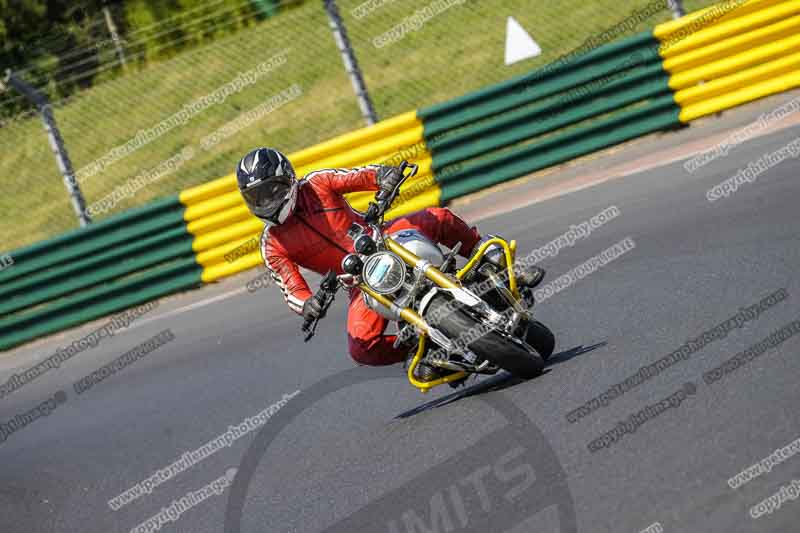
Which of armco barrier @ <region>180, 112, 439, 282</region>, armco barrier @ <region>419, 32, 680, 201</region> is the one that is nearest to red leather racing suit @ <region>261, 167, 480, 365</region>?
armco barrier @ <region>180, 112, 439, 282</region>

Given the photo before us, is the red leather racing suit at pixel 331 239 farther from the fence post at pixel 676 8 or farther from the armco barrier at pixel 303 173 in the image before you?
the fence post at pixel 676 8

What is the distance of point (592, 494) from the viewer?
504 centimetres

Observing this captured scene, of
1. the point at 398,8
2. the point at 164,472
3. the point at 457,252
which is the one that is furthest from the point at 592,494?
the point at 398,8

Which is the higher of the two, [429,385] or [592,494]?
[592,494]

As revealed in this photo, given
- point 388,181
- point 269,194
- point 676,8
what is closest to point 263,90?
point 676,8

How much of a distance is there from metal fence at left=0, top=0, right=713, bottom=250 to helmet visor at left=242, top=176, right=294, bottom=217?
1145cm

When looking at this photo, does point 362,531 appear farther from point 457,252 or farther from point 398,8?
point 398,8

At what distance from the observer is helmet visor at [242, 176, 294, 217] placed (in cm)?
701

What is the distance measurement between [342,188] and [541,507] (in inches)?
118

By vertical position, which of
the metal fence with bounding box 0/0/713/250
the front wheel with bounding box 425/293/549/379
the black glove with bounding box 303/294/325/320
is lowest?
the metal fence with bounding box 0/0/713/250

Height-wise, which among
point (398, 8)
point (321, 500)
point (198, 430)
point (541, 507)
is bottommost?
point (398, 8)

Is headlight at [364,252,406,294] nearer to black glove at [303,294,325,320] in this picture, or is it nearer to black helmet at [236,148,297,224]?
black glove at [303,294,325,320]

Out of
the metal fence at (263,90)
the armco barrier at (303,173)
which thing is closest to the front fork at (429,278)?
the armco barrier at (303,173)

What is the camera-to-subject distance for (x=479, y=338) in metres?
6.48
